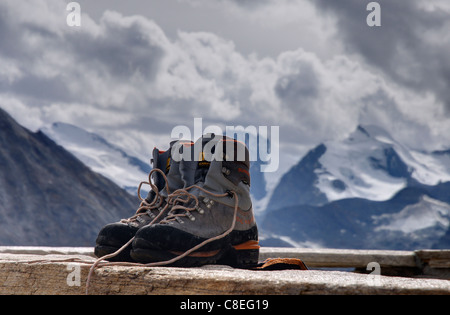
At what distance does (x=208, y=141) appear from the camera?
2.56 metres

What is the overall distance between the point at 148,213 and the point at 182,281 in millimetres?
987

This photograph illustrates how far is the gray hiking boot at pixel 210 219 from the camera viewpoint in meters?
2.17

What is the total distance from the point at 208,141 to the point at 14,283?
1116mm

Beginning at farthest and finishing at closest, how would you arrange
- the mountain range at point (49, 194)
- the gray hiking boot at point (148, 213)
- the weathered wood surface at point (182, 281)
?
1. the mountain range at point (49, 194)
2. the gray hiking boot at point (148, 213)
3. the weathered wood surface at point (182, 281)

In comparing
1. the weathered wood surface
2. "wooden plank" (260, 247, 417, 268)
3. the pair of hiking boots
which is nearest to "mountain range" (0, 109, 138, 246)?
"wooden plank" (260, 247, 417, 268)

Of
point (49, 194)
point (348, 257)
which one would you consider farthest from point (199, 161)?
point (49, 194)

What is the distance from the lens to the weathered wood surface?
4.98 feet

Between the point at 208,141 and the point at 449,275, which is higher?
the point at 208,141

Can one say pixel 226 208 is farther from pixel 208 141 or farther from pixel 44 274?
pixel 44 274

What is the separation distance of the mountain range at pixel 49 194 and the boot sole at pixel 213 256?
69.5m

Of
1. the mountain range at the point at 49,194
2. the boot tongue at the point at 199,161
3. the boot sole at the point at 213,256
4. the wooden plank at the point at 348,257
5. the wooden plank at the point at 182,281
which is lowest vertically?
the wooden plank at the point at 182,281

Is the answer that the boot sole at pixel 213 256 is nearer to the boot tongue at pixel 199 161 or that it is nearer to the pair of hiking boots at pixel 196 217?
the pair of hiking boots at pixel 196 217

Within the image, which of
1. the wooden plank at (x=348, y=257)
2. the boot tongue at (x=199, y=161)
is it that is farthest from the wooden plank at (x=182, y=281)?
the wooden plank at (x=348, y=257)
